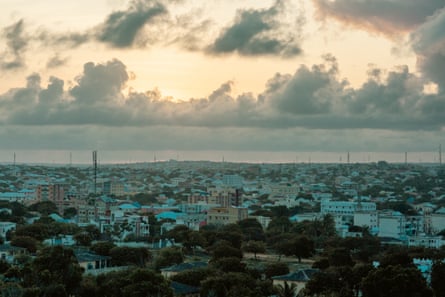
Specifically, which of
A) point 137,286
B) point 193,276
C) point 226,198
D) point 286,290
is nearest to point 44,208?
point 226,198

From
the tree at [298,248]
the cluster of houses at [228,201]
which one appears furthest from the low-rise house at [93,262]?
the cluster of houses at [228,201]

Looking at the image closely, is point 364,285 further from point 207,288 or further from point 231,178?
point 231,178

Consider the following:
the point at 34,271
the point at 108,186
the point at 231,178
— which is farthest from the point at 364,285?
the point at 231,178

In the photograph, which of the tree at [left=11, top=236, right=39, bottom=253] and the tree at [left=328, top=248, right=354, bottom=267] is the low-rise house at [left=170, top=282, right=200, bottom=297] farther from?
the tree at [left=11, top=236, right=39, bottom=253]

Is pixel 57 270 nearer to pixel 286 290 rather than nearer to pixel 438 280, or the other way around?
pixel 286 290

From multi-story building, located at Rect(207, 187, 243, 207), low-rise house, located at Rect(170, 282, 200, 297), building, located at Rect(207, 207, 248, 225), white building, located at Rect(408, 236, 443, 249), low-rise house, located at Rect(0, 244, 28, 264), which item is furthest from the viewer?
multi-story building, located at Rect(207, 187, 243, 207)

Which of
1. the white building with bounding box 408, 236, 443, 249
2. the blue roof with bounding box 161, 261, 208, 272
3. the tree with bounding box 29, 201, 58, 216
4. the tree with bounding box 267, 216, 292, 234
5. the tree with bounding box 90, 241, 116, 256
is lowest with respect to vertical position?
the white building with bounding box 408, 236, 443, 249

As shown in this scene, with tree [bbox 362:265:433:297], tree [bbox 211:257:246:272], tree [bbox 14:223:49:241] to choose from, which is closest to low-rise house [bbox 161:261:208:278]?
tree [bbox 211:257:246:272]
